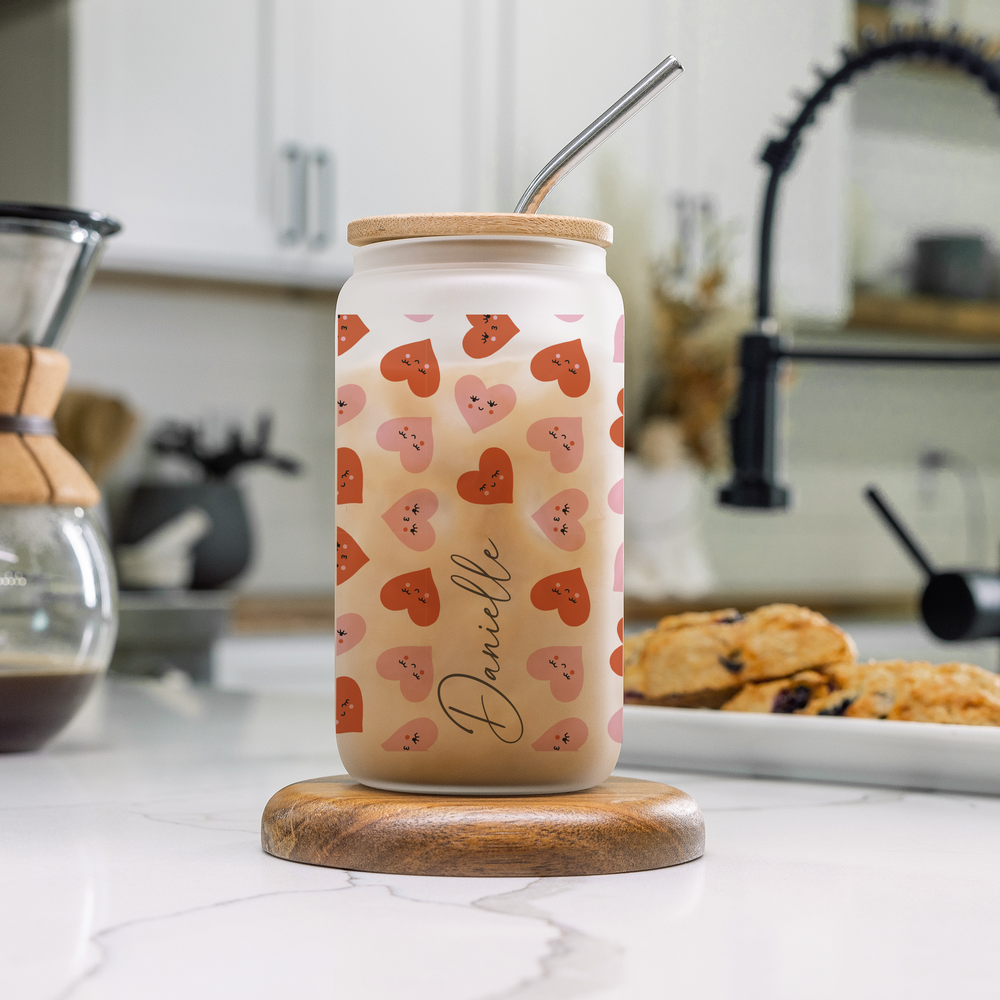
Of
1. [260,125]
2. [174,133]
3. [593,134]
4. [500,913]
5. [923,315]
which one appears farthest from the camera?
[923,315]

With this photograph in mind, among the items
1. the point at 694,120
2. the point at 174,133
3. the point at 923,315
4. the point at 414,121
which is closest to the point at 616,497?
the point at 174,133

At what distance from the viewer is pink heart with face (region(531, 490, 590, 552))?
52 centimetres

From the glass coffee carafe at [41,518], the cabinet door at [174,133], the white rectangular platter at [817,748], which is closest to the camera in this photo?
the white rectangular platter at [817,748]

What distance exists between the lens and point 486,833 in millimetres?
482

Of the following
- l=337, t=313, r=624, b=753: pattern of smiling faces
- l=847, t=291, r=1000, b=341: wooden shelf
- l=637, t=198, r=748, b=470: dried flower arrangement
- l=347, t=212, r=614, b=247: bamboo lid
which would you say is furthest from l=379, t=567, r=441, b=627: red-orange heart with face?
l=847, t=291, r=1000, b=341: wooden shelf

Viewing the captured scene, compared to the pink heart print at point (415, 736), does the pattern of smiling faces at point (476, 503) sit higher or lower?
higher

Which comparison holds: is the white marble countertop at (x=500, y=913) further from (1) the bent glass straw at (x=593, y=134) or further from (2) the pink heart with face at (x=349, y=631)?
(1) the bent glass straw at (x=593, y=134)

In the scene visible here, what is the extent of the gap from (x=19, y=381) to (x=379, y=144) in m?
2.30

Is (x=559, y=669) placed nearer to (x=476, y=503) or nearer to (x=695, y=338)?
(x=476, y=503)

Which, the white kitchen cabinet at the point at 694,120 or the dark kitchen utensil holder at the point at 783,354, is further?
the white kitchen cabinet at the point at 694,120

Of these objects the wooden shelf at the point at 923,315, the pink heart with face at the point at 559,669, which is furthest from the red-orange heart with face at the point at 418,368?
the wooden shelf at the point at 923,315

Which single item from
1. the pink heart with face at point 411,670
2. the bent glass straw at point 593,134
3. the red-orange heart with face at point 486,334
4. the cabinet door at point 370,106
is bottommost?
the pink heart with face at point 411,670

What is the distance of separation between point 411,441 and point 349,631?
0.25ft

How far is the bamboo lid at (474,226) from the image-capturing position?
0.52 meters
